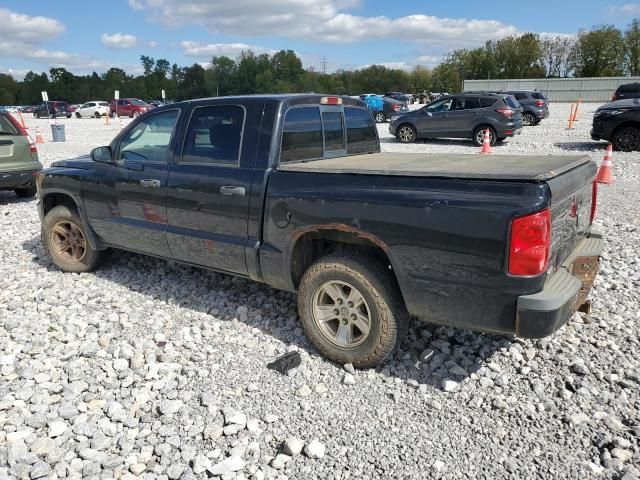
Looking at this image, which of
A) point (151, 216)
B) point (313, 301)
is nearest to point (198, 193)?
point (151, 216)

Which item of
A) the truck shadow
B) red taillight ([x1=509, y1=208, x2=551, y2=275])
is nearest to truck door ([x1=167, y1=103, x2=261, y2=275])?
the truck shadow

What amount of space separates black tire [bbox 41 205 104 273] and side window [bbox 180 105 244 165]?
1812 millimetres

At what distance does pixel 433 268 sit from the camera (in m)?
2.97

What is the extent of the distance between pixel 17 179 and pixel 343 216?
7.51 metres

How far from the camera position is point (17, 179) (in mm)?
8516

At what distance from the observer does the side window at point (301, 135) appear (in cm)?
389

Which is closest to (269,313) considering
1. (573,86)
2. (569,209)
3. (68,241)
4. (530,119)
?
(569,209)

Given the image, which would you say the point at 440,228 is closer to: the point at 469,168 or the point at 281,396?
the point at 469,168

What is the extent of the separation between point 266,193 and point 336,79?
10037cm

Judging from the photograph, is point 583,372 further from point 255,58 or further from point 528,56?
point 255,58

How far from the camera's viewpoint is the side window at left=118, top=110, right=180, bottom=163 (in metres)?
4.46

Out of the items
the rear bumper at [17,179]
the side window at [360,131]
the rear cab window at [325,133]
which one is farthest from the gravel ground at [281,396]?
the rear bumper at [17,179]

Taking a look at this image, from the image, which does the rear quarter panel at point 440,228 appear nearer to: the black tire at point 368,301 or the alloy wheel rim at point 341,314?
the black tire at point 368,301

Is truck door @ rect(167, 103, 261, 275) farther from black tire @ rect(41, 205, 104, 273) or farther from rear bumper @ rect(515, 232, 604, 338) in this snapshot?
rear bumper @ rect(515, 232, 604, 338)
